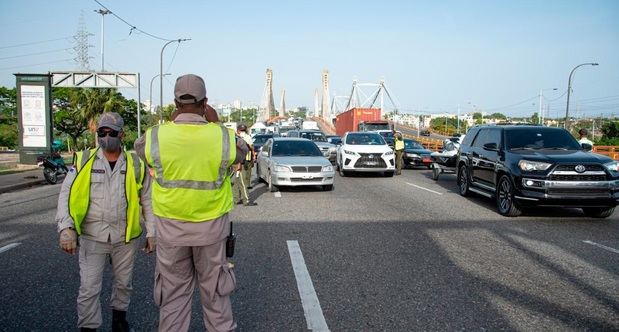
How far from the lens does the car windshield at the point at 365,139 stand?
18859 mm

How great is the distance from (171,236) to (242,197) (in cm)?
805

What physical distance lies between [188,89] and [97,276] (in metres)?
1.55

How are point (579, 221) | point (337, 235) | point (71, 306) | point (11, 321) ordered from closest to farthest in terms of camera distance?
point (11, 321) < point (71, 306) < point (337, 235) < point (579, 221)

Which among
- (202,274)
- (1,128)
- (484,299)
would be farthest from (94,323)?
(1,128)

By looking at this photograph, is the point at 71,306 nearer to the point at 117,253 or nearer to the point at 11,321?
the point at 11,321

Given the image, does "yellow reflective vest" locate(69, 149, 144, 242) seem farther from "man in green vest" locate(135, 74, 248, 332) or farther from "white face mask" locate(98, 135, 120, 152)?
"man in green vest" locate(135, 74, 248, 332)

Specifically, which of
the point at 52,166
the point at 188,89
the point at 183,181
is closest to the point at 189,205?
the point at 183,181

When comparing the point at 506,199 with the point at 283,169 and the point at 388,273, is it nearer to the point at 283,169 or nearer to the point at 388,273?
the point at 388,273

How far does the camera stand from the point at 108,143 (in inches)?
141

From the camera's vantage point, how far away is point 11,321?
4.07m

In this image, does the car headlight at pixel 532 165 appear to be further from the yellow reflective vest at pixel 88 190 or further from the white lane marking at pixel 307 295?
the yellow reflective vest at pixel 88 190

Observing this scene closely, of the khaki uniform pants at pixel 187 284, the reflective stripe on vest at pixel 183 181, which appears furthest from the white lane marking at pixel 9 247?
the reflective stripe on vest at pixel 183 181

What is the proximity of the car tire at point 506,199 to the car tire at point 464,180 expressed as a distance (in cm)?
235

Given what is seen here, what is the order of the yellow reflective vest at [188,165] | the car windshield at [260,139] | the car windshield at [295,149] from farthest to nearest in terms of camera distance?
the car windshield at [260,139] < the car windshield at [295,149] < the yellow reflective vest at [188,165]
